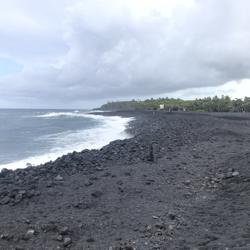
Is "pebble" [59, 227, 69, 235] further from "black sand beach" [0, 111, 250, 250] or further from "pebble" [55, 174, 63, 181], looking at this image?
"pebble" [55, 174, 63, 181]

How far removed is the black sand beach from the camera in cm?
794

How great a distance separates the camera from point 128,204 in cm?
1019

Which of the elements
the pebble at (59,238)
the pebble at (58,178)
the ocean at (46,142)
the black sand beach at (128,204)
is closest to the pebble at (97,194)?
the black sand beach at (128,204)

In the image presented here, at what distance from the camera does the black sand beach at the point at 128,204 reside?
7.94m

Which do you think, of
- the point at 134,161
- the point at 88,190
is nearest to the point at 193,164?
the point at 134,161

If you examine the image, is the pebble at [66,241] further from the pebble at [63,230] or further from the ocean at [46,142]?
the ocean at [46,142]

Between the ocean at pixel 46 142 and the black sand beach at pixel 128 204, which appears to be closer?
the black sand beach at pixel 128 204

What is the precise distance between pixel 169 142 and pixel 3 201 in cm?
1275

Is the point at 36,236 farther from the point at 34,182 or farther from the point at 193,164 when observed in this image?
the point at 193,164

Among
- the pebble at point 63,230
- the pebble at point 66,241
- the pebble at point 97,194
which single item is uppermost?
the pebble at point 97,194

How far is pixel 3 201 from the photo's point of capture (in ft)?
34.8

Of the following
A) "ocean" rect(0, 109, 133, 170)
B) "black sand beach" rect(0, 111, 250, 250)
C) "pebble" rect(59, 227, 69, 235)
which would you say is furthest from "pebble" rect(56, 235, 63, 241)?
"ocean" rect(0, 109, 133, 170)

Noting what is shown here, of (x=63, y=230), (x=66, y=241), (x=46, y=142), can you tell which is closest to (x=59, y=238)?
(x=66, y=241)

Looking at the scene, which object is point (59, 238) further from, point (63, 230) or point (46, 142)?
point (46, 142)
